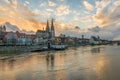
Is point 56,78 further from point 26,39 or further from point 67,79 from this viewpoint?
point 26,39

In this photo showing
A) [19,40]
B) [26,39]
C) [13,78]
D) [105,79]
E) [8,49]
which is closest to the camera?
[105,79]

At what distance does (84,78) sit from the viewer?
37.0 meters

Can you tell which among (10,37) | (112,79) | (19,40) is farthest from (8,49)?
(112,79)

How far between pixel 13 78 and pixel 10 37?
130 meters

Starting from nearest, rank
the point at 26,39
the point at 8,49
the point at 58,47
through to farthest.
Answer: the point at 8,49 → the point at 58,47 → the point at 26,39

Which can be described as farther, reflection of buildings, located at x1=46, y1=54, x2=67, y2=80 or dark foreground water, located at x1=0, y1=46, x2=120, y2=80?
dark foreground water, located at x1=0, y1=46, x2=120, y2=80

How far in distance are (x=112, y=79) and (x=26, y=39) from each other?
538 feet

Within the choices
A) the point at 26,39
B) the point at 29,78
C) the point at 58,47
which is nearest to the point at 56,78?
the point at 29,78

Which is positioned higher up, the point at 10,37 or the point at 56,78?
the point at 10,37

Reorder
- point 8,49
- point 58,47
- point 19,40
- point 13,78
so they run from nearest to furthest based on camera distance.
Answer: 1. point 13,78
2. point 8,49
3. point 58,47
4. point 19,40

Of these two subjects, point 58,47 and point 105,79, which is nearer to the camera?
point 105,79

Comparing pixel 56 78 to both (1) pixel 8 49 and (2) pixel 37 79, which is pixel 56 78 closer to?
(2) pixel 37 79

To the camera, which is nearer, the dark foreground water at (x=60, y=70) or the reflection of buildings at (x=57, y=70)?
the reflection of buildings at (x=57, y=70)

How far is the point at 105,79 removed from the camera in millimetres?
35375
